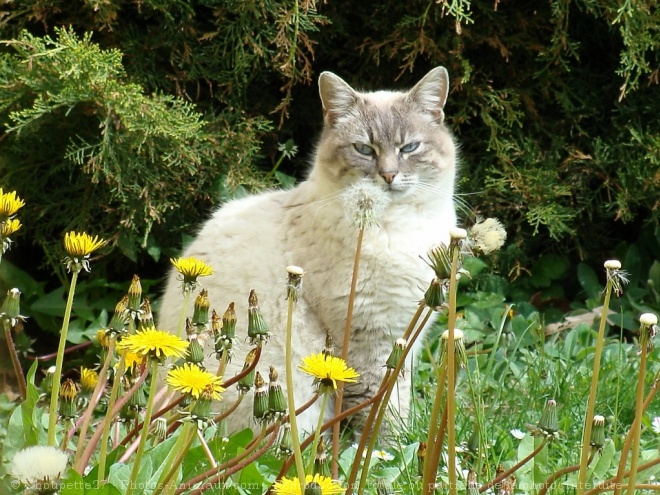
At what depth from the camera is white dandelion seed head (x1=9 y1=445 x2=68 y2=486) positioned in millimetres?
1151

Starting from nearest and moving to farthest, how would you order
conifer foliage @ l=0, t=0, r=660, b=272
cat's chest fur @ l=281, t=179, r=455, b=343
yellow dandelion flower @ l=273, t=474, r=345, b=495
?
yellow dandelion flower @ l=273, t=474, r=345, b=495 → cat's chest fur @ l=281, t=179, r=455, b=343 → conifer foliage @ l=0, t=0, r=660, b=272

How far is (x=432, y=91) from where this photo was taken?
3.25m

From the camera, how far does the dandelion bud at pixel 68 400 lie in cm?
173

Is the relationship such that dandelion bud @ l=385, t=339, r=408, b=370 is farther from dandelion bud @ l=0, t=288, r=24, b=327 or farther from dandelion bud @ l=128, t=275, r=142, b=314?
dandelion bud @ l=0, t=288, r=24, b=327

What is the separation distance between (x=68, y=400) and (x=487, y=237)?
91cm

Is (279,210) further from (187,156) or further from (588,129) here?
(588,129)

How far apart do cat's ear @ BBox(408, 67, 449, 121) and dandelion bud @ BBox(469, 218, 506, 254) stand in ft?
5.15

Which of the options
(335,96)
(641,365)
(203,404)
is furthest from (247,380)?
(335,96)

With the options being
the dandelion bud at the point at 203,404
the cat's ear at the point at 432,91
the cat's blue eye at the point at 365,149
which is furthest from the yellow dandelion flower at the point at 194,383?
the cat's ear at the point at 432,91

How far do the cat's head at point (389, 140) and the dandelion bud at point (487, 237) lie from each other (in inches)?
53.7

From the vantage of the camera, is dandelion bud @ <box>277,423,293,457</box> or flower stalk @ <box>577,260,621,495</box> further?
dandelion bud @ <box>277,423,293,457</box>

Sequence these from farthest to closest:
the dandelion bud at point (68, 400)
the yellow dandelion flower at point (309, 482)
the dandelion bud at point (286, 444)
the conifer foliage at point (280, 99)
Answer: the conifer foliage at point (280, 99), the dandelion bud at point (68, 400), the dandelion bud at point (286, 444), the yellow dandelion flower at point (309, 482)

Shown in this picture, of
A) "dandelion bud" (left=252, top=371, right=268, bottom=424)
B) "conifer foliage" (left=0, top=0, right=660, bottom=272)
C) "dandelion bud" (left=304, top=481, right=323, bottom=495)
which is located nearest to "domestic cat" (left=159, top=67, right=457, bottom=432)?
"conifer foliage" (left=0, top=0, right=660, bottom=272)

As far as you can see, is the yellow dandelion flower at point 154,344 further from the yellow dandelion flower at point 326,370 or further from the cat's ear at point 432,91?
the cat's ear at point 432,91
